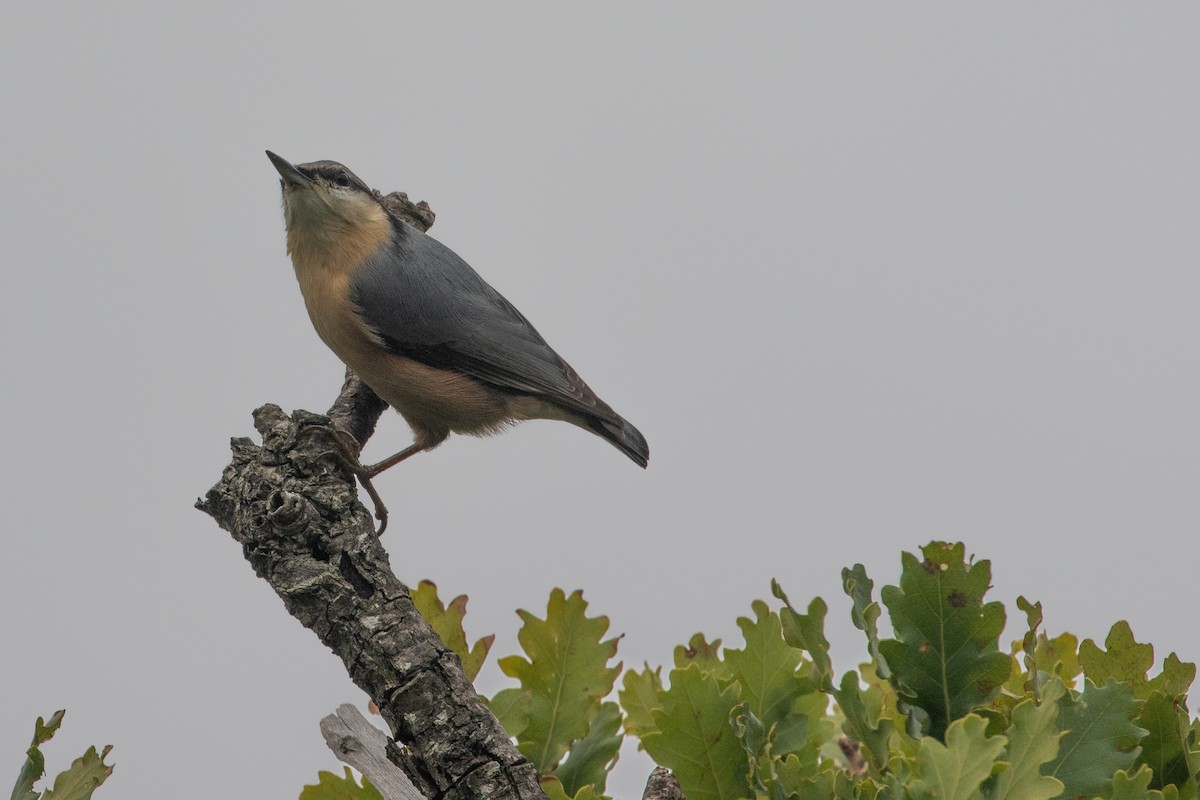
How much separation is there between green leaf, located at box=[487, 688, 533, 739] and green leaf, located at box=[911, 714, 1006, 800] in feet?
2.85

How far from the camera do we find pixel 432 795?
1926 mm

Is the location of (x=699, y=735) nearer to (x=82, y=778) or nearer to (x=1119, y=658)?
(x=1119, y=658)

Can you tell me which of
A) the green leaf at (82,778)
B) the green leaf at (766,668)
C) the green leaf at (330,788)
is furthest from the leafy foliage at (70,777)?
the green leaf at (766,668)

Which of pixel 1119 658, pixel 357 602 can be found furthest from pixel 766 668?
pixel 357 602

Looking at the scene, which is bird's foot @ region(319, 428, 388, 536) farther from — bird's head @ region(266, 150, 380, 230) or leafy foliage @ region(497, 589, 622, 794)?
bird's head @ region(266, 150, 380, 230)

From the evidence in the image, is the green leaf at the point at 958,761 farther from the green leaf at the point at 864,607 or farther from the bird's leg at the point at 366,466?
the bird's leg at the point at 366,466

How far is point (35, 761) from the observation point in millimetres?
1840

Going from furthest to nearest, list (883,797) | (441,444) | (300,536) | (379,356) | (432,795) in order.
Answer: (441,444) < (379,356) < (300,536) < (432,795) < (883,797)

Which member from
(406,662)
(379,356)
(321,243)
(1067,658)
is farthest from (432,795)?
(321,243)

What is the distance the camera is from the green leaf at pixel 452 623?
221cm

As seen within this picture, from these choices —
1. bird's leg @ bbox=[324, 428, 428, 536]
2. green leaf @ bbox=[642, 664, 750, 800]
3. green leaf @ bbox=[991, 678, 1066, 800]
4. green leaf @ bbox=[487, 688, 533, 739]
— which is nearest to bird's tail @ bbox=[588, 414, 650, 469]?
bird's leg @ bbox=[324, 428, 428, 536]

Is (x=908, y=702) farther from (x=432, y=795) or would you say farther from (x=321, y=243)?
(x=321, y=243)

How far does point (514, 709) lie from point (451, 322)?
1.40 m

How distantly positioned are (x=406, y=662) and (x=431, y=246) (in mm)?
1715
